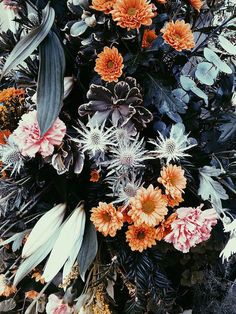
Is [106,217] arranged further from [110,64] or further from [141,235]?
[110,64]

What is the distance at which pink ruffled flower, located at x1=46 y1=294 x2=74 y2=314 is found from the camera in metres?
0.81

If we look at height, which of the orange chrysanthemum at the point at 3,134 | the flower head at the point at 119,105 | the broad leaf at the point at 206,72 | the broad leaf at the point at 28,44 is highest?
the broad leaf at the point at 28,44

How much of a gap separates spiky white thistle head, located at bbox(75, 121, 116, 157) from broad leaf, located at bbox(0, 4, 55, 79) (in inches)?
5.6

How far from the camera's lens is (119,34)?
29.6 inches

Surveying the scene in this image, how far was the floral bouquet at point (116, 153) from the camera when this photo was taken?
2.38 feet

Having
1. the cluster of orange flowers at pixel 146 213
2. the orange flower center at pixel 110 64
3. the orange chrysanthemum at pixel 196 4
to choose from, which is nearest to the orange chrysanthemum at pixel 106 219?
the cluster of orange flowers at pixel 146 213

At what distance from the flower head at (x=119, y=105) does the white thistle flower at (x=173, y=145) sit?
43 mm

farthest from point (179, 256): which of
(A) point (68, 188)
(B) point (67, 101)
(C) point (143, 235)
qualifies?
(B) point (67, 101)

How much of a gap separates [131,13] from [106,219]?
1.07 ft

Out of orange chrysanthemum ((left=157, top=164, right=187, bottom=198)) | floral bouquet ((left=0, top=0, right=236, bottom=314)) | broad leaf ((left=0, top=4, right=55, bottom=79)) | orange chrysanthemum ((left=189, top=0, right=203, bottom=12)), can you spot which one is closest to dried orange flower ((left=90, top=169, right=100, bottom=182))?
floral bouquet ((left=0, top=0, right=236, bottom=314))

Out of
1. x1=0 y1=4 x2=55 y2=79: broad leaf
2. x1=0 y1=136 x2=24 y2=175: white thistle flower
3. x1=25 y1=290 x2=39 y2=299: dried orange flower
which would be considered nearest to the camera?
x1=0 y1=4 x2=55 y2=79: broad leaf

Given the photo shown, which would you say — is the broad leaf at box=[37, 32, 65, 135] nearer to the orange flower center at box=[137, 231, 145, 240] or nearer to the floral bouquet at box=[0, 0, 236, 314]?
the floral bouquet at box=[0, 0, 236, 314]

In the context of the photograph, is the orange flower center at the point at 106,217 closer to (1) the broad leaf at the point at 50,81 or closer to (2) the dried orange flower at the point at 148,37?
(1) the broad leaf at the point at 50,81

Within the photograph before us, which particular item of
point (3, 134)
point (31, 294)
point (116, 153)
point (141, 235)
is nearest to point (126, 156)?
point (116, 153)
